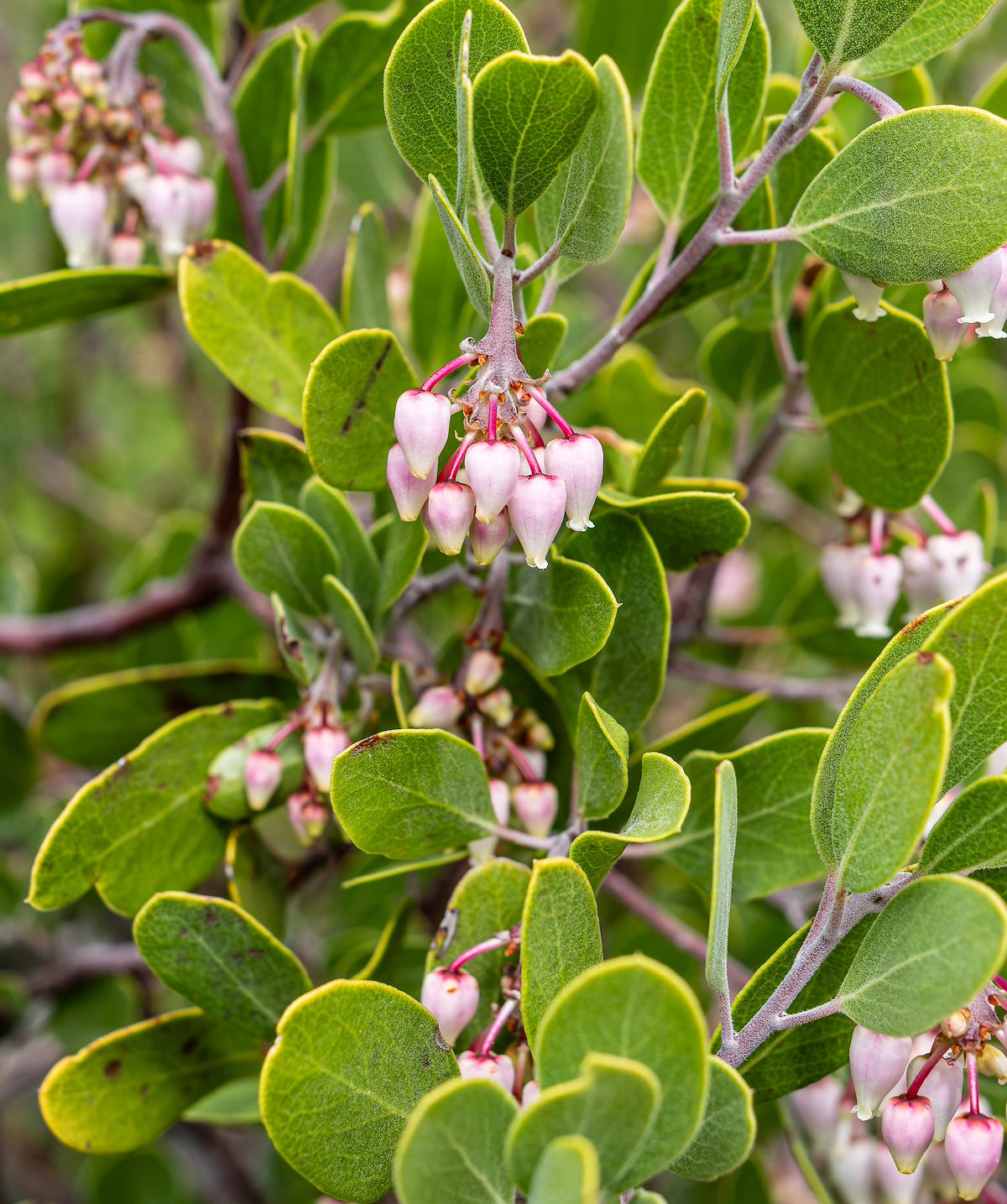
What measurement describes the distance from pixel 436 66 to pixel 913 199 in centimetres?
36

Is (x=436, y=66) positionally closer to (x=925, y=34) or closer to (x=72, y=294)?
(x=925, y=34)

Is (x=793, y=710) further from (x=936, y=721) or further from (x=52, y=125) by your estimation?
(x=52, y=125)

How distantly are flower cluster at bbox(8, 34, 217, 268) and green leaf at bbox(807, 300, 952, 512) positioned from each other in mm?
742

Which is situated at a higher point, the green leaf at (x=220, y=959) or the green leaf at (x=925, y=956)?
the green leaf at (x=925, y=956)

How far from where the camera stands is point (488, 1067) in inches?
33.8

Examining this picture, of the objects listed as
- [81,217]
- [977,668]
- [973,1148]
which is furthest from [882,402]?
[81,217]

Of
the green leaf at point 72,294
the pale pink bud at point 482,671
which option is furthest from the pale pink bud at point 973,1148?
the green leaf at point 72,294

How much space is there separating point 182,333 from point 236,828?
2.04 m

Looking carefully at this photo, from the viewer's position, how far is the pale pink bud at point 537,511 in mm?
873

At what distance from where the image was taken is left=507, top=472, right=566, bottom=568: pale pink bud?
87cm

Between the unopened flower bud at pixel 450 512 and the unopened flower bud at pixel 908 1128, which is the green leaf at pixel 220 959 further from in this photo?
the unopened flower bud at pixel 908 1128

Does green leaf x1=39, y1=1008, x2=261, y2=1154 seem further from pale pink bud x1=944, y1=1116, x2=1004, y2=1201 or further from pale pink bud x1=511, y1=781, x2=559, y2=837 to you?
pale pink bud x1=944, y1=1116, x2=1004, y2=1201

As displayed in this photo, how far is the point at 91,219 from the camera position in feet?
4.57

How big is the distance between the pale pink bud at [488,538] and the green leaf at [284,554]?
236 millimetres
